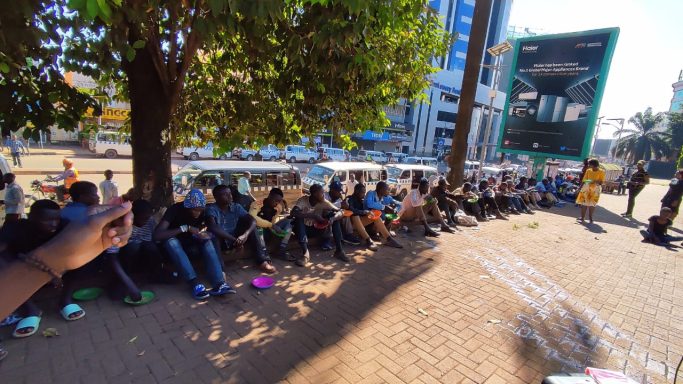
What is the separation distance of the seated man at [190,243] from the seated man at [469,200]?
24.2 ft

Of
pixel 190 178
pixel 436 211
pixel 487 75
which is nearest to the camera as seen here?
pixel 436 211

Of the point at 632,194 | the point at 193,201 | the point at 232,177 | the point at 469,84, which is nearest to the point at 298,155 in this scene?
the point at 232,177

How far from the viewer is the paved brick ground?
2.77 m

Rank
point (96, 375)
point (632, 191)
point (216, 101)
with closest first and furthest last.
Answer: point (96, 375)
point (216, 101)
point (632, 191)

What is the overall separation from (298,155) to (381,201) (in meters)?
27.0

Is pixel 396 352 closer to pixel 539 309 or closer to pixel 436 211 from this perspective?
pixel 539 309

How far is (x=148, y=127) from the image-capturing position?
4.72 m

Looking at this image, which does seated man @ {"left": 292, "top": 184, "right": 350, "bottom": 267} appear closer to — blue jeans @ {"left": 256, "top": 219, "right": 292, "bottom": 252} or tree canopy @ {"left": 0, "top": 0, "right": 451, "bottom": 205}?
blue jeans @ {"left": 256, "top": 219, "right": 292, "bottom": 252}

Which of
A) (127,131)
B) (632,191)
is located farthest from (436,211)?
(632,191)

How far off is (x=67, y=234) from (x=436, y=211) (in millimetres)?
7835

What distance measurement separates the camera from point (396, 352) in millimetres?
3209

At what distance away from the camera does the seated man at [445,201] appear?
8.74m

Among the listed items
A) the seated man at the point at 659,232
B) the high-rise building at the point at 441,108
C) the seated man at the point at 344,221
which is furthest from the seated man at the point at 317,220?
the high-rise building at the point at 441,108

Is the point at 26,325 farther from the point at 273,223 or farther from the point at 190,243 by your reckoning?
the point at 273,223
